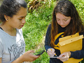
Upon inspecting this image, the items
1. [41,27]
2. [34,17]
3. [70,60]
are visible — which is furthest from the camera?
[34,17]

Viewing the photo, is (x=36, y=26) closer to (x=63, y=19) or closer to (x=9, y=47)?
(x=63, y=19)

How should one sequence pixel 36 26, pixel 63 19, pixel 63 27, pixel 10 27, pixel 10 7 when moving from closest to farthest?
pixel 10 7
pixel 10 27
pixel 63 19
pixel 63 27
pixel 36 26

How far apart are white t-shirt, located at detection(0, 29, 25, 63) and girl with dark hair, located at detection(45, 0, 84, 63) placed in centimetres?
42

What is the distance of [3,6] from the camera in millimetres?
1191

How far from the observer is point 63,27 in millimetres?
1543

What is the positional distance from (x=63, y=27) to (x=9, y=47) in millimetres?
736

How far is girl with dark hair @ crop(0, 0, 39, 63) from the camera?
118 cm

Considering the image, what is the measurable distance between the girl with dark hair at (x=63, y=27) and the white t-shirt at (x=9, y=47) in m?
0.42

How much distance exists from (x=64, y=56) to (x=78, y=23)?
0.47m

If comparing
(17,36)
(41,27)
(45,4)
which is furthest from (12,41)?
(45,4)

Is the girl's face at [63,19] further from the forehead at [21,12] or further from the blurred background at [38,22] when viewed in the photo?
the blurred background at [38,22]

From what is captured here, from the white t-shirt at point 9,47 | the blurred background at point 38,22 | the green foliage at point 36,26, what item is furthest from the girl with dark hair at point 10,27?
the green foliage at point 36,26

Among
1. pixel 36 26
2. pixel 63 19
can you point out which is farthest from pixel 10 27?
pixel 36 26

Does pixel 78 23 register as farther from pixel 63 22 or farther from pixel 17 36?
pixel 17 36
